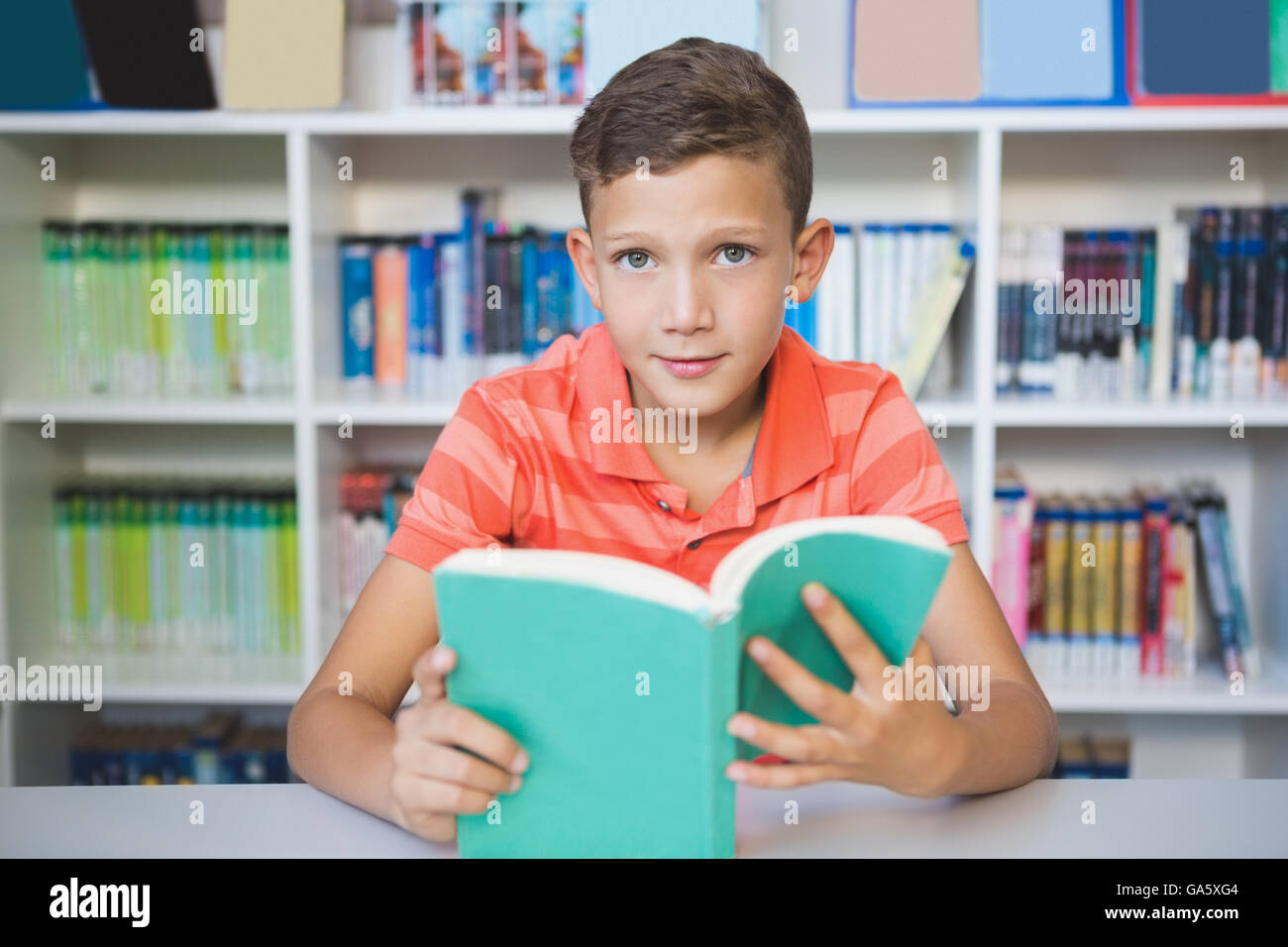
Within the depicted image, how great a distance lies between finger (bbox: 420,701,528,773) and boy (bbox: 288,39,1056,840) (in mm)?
104

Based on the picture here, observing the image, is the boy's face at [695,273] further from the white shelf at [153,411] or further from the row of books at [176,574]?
the row of books at [176,574]

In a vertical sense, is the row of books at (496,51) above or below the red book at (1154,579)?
above

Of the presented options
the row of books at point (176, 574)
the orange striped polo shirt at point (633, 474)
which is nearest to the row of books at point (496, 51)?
the row of books at point (176, 574)

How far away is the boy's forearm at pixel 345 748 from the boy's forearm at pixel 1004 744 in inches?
13.4

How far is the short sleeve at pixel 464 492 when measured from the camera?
1.00 metres

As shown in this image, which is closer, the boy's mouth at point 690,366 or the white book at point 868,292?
the boy's mouth at point 690,366

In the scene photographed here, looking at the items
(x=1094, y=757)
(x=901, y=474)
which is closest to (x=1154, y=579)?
(x=1094, y=757)

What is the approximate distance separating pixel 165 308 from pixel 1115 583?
1.55 meters

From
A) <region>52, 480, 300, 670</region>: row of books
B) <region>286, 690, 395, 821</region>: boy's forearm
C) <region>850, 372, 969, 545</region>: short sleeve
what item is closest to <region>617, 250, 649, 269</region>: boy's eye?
<region>850, 372, 969, 545</region>: short sleeve

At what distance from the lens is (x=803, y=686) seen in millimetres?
621

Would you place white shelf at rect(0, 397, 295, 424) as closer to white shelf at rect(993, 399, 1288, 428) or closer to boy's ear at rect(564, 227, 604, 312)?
boy's ear at rect(564, 227, 604, 312)

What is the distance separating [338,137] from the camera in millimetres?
1912

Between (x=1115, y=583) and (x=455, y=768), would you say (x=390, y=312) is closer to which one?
(x=1115, y=583)
